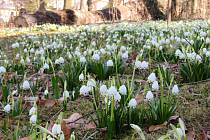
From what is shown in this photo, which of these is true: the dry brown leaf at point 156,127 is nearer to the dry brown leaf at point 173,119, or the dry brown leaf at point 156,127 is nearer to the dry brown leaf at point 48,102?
the dry brown leaf at point 173,119

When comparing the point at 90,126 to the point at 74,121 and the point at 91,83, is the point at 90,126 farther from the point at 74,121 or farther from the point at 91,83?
the point at 91,83

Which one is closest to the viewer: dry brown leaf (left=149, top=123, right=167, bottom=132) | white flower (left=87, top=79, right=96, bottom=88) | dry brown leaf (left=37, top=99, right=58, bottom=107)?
dry brown leaf (left=149, top=123, right=167, bottom=132)

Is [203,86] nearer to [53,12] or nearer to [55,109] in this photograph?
[55,109]

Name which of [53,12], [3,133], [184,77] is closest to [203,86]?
[184,77]

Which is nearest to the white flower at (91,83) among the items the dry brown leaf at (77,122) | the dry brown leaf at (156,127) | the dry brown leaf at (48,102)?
the dry brown leaf at (77,122)

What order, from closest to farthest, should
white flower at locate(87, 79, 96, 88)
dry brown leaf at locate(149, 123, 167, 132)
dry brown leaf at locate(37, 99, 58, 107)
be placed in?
1. dry brown leaf at locate(149, 123, 167, 132)
2. white flower at locate(87, 79, 96, 88)
3. dry brown leaf at locate(37, 99, 58, 107)

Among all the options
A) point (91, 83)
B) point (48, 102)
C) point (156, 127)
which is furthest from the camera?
point (48, 102)

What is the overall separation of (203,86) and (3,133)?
1764mm

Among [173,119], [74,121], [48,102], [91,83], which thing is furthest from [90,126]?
[48,102]

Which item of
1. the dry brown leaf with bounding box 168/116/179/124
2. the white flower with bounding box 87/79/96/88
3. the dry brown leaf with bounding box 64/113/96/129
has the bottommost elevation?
the dry brown leaf with bounding box 64/113/96/129

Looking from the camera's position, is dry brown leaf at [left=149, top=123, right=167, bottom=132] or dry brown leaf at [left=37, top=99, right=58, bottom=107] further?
dry brown leaf at [left=37, top=99, right=58, bottom=107]

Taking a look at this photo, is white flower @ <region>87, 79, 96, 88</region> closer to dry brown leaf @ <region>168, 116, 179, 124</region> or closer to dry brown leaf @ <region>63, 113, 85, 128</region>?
dry brown leaf @ <region>63, 113, 85, 128</region>

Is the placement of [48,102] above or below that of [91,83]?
below

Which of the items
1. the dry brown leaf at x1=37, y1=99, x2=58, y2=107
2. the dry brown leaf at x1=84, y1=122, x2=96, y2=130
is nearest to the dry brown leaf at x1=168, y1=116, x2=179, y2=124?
the dry brown leaf at x1=84, y1=122, x2=96, y2=130
